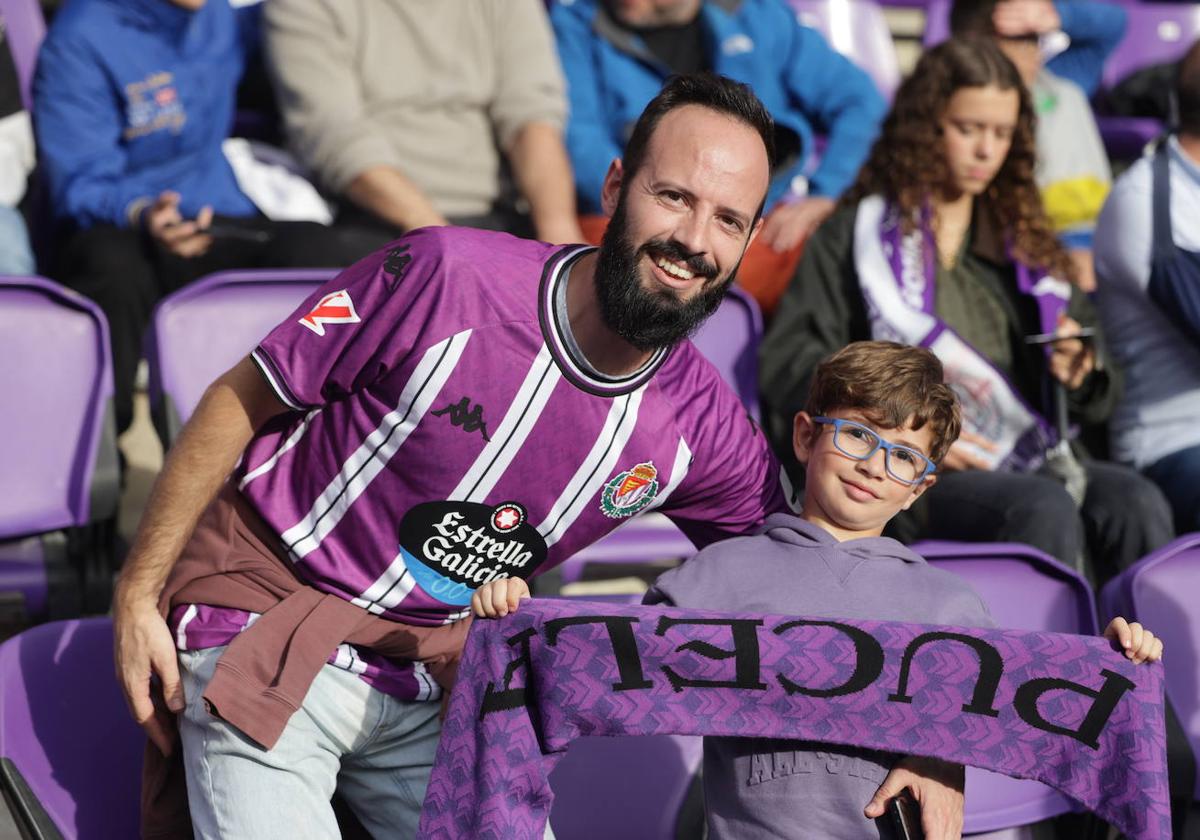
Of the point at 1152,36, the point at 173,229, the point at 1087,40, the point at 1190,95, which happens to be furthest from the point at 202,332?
the point at 1152,36

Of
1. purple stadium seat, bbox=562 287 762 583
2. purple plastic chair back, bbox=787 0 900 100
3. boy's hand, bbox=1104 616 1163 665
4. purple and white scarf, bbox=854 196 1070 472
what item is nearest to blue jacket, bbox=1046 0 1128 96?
purple plastic chair back, bbox=787 0 900 100

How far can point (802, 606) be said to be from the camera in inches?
79.9

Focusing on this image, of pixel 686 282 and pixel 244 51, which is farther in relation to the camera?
pixel 244 51

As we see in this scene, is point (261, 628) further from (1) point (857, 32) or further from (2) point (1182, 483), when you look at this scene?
(1) point (857, 32)

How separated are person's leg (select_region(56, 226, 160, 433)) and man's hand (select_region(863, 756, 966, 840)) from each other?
79.2 inches

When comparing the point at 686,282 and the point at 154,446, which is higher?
the point at 686,282

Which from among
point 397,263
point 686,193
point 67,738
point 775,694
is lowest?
point 67,738

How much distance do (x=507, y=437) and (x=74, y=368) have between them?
130cm

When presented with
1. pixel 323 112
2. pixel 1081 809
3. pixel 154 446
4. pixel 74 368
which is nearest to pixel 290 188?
pixel 323 112

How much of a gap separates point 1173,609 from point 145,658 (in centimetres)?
167

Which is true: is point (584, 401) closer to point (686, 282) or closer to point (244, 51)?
point (686, 282)

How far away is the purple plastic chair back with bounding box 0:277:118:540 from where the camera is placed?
2828mm

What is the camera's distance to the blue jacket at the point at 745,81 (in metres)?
4.15

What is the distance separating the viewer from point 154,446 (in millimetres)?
3877
